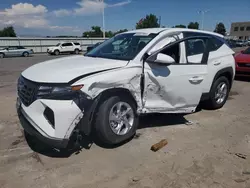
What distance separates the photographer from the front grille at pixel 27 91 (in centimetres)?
295

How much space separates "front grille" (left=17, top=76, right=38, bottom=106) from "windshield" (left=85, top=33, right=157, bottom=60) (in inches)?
54.8

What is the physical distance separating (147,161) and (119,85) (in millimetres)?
1138

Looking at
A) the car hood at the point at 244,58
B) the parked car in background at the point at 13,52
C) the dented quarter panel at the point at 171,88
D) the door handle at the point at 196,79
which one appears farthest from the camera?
the parked car in background at the point at 13,52

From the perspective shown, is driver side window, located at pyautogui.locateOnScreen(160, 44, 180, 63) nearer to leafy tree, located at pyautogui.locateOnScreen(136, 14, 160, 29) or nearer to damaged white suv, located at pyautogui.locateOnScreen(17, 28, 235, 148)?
damaged white suv, located at pyautogui.locateOnScreen(17, 28, 235, 148)

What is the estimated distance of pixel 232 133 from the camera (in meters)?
4.06

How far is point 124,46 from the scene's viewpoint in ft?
13.6

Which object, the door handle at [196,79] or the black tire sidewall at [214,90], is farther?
the black tire sidewall at [214,90]

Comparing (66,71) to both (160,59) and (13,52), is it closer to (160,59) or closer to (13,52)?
(160,59)

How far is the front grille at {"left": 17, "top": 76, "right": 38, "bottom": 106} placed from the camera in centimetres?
295

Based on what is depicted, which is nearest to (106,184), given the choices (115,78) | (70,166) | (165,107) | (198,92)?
(70,166)

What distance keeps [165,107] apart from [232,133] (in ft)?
4.36

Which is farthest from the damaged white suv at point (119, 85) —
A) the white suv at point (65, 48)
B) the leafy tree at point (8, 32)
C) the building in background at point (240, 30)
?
the building in background at point (240, 30)

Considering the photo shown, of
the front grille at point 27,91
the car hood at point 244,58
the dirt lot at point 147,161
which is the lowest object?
the dirt lot at point 147,161

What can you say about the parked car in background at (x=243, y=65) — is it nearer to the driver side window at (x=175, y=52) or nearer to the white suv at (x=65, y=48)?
the driver side window at (x=175, y=52)
